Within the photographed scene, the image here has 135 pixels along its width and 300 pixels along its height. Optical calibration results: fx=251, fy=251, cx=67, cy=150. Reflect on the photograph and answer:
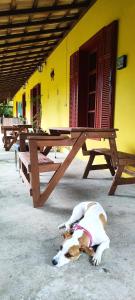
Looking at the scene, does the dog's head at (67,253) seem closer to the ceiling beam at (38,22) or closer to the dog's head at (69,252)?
the dog's head at (69,252)

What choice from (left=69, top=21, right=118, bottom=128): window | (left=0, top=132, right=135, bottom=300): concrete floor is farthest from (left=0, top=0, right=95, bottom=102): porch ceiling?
(left=0, top=132, right=135, bottom=300): concrete floor

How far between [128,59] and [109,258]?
267cm

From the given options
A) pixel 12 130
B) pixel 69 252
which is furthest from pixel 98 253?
pixel 12 130

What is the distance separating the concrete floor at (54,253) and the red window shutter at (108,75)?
1.47 metres

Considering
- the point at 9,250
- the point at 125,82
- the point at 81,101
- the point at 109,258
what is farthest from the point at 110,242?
the point at 81,101

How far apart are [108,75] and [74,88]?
1.64 meters

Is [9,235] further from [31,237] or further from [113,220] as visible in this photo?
[113,220]

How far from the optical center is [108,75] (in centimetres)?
381

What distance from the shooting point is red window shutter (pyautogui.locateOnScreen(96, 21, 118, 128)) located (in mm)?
3639

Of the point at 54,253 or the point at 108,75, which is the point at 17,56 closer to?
the point at 108,75

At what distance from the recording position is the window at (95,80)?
373 centimetres

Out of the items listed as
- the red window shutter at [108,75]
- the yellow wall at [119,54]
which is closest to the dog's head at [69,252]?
the yellow wall at [119,54]

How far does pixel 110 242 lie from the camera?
5.64 ft

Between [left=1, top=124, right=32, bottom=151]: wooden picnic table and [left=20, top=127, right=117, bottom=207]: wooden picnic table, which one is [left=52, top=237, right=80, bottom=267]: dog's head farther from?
[left=1, top=124, right=32, bottom=151]: wooden picnic table
